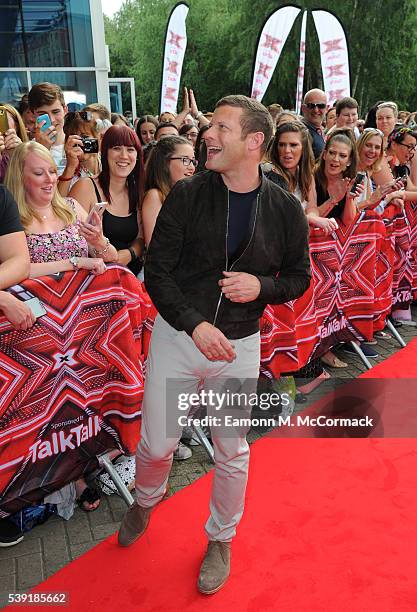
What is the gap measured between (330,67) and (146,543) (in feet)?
40.6

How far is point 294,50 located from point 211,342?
1115 inches

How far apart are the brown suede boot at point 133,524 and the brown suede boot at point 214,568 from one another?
1.23 feet

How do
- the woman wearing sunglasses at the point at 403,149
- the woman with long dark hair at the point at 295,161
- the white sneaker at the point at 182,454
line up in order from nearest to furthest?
the white sneaker at the point at 182,454
the woman with long dark hair at the point at 295,161
the woman wearing sunglasses at the point at 403,149

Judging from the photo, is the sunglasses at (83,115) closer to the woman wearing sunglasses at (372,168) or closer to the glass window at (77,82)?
the woman wearing sunglasses at (372,168)

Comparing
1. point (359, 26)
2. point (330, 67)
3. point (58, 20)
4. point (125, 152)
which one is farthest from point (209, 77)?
point (125, 152)

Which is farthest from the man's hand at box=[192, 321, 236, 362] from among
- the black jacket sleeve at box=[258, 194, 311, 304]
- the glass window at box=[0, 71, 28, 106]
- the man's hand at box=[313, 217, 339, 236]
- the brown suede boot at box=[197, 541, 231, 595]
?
the glass window at box=[0, 71, 28, 106]

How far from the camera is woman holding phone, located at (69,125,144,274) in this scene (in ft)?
12.8

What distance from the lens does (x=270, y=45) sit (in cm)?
1369

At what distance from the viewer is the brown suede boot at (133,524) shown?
2.88 metres

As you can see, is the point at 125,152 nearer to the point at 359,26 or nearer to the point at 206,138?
the point at 206,138

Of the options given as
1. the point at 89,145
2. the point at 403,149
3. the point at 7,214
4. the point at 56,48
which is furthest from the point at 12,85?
the point at 7,214

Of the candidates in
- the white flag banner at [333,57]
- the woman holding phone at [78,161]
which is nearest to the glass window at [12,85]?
the white flag banner at [333,57]

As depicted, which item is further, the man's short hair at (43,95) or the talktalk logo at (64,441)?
the man's short hair at (43,95)

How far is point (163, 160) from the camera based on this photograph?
3.89 m
